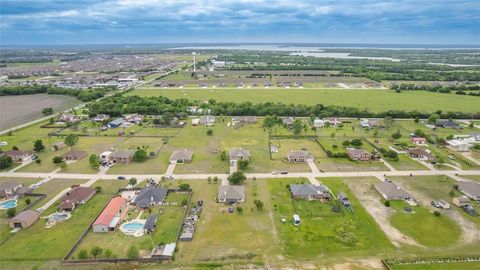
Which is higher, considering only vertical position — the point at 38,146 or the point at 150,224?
the point at 38,146

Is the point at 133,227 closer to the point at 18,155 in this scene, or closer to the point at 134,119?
the point at 18,155

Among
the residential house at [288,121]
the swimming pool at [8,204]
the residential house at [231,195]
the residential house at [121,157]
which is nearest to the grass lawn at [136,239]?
the residential house at [231,195]

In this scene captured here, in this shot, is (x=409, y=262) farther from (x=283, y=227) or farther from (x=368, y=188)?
(x=368, y=188)

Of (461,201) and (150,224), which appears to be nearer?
(150,224)

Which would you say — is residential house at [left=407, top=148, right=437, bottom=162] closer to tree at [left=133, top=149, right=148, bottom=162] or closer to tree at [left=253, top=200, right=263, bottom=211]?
tree at [left=253, top=200, right=263, bottom=211]

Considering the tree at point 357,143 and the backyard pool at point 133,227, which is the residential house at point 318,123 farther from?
the backyard pool at point 133,227

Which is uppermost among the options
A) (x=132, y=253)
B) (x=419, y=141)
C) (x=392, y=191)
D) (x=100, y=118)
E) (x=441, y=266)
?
(x=100, y=118)

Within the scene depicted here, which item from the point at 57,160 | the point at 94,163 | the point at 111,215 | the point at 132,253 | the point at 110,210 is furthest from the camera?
the point at 57,160

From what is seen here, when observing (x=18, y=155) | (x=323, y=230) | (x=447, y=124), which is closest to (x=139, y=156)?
(x=18, y=155)

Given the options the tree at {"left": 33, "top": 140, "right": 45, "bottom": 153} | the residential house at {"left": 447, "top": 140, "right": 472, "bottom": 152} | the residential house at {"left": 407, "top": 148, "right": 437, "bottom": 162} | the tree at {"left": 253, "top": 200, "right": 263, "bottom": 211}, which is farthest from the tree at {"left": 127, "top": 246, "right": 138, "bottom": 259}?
the residential house at {"left": 447, "top": 140, "right": 472, "bottom": 152}
